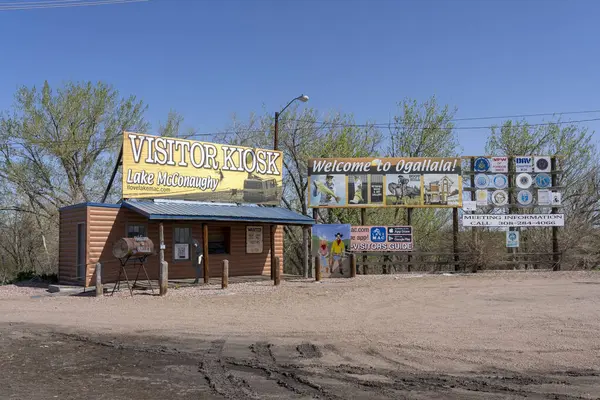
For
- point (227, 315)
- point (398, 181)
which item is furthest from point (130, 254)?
point (398, 181)

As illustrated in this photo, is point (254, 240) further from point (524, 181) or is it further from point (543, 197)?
point (543, 197)

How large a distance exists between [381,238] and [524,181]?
24.9 feet

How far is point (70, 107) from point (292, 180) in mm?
13173

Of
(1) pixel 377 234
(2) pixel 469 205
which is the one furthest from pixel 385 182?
(2) pixel 469 205

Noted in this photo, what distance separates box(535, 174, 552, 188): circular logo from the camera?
2806 cm

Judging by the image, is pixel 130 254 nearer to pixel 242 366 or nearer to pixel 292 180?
pixel 242 366

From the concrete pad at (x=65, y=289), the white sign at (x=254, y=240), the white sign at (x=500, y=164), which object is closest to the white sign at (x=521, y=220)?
the white sign at (x=500, y=164)

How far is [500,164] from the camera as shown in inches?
1099

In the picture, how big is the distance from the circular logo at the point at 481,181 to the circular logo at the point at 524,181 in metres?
1.56

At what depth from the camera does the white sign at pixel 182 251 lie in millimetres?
23578

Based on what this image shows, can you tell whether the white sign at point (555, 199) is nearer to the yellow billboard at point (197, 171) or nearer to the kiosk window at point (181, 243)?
the yellow billboard at point (197, 171)

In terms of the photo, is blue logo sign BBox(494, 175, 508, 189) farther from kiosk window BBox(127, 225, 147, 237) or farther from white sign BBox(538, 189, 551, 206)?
kiosk window BBox(127, 225, 147, 237)

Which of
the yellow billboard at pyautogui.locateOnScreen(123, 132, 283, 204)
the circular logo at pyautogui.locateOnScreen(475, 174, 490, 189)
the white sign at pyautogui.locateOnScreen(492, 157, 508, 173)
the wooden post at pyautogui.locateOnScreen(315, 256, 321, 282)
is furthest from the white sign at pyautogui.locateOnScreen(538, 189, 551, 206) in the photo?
the yellow billboard at pyautogui.locateOnScreen(123, 132, 283, 204)

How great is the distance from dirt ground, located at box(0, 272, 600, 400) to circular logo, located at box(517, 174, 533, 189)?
10.2 metres
